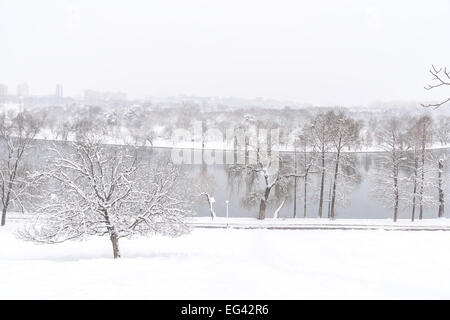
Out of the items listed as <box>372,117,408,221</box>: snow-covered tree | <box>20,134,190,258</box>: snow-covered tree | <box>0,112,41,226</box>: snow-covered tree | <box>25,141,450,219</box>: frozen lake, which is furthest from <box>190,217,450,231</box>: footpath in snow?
<box>0,112,41,226</box>: snow-covered tree

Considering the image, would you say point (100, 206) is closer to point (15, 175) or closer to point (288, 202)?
point (15, 175)

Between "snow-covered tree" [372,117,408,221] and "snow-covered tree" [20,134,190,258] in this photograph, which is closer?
"snow-covered tree" [20,134,190,258]

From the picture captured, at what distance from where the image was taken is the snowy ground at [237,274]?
31.5 feet

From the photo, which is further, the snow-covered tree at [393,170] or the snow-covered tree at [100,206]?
the snow-covered tree at [393,170]

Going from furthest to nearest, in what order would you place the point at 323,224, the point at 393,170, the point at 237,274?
the point at 393,170 < the point at 323,224 < the point at 237,274

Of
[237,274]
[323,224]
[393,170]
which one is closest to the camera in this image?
[237,274]

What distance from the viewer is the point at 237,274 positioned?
37.5ft

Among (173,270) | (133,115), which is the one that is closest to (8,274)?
(173,270)

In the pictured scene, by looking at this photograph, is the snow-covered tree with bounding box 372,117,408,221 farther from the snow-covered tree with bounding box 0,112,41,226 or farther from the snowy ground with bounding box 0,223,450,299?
the snow-covered tree with bounding box 0,112,41,226

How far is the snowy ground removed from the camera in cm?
961

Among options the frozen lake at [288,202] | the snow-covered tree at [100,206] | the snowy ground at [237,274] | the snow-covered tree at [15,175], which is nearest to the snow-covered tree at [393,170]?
the frozen lake at [288,202]

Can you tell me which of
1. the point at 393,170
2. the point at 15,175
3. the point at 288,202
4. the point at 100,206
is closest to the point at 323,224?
the point at 393,170

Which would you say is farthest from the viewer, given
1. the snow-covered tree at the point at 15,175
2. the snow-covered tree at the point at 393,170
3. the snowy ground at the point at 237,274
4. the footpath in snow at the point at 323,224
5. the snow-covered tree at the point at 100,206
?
the snow-covered tree at the point at 393,170

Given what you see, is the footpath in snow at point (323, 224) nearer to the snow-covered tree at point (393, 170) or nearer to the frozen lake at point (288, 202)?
the snow-covered tree at point (393, 170)
